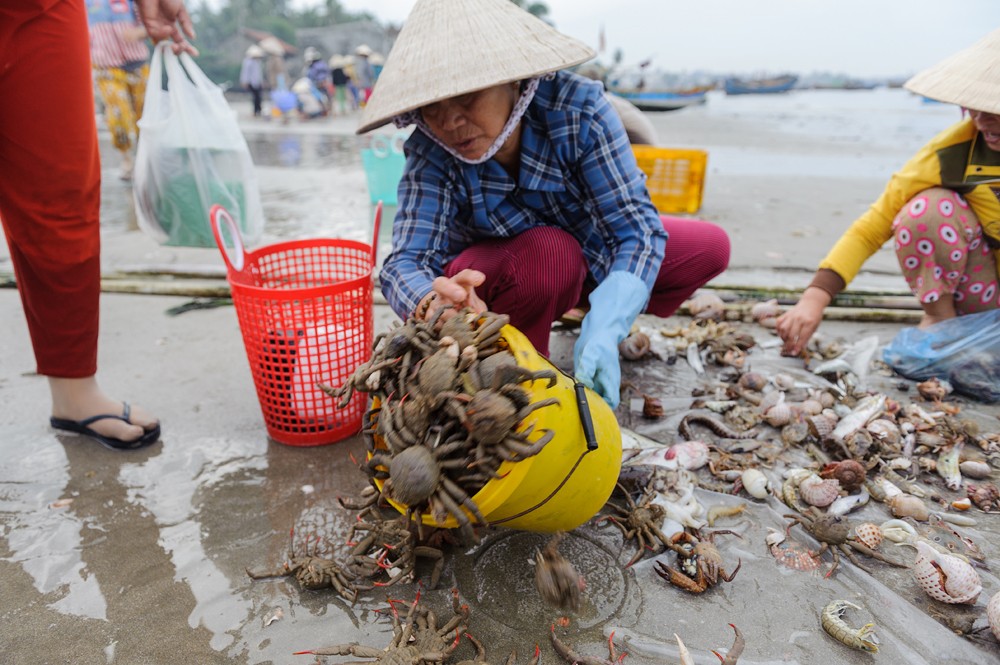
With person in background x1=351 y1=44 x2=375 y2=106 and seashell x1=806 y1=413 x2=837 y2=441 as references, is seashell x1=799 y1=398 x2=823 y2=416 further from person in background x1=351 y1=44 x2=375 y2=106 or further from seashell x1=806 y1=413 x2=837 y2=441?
person in background x1=351 y1=44 x2=375 y2=106

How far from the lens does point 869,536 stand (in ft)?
6.28

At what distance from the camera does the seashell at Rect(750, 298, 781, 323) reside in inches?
138

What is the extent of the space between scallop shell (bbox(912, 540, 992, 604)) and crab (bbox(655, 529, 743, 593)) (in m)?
0.48

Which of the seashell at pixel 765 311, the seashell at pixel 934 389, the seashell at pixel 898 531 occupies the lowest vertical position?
the seashell at pixel 898 531

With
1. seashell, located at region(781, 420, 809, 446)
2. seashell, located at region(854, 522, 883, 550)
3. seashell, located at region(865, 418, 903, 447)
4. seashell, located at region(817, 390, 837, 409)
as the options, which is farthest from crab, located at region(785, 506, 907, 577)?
seashell, located at region(817, 390, 837, 409)

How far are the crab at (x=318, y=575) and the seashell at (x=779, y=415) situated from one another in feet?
5.83

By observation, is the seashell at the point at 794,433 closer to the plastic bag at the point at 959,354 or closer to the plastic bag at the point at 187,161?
the plastic bag at the point at 959,354

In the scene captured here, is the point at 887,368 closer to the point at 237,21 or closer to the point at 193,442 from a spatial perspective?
the point at 193,442

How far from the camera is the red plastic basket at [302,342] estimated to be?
7.54ft

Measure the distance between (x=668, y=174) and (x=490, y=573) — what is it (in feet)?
15.3

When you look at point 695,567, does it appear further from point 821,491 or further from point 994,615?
point 994,615

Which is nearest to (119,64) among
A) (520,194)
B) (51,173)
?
(51,173)

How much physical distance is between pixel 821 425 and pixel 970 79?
58.4 inches

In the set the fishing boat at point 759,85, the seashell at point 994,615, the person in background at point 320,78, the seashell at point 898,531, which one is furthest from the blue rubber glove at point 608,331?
the fishing boat at point 759,85
